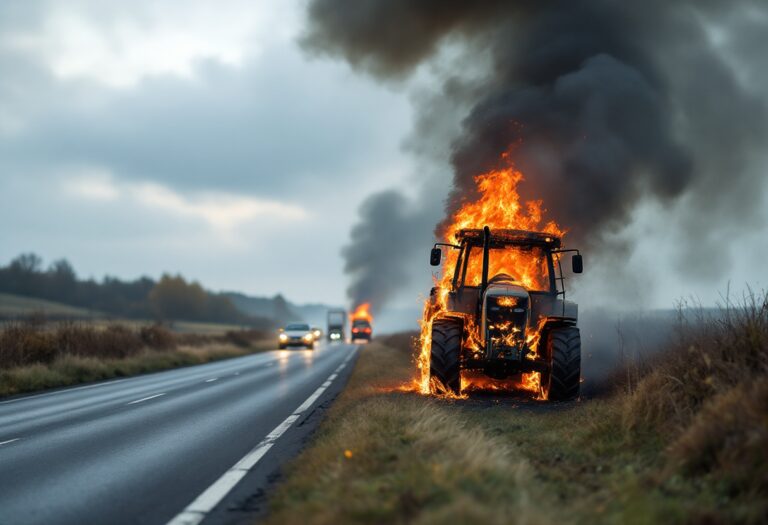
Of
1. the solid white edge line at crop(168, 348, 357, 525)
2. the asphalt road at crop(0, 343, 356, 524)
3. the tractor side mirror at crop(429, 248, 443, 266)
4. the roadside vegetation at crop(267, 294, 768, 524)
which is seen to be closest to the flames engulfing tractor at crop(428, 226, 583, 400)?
the tractor side mirror at crop(429, 248, 443, 266)

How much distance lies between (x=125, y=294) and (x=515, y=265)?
138 meters

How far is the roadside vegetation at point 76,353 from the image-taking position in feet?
66.2

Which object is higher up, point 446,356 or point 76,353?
point 446,356

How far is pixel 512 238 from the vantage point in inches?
532

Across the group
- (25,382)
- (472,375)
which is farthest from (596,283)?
(25,382)

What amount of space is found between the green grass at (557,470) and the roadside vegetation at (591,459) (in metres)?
0.01

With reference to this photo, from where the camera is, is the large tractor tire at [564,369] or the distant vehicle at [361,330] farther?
the distant vehicle at [361,330]

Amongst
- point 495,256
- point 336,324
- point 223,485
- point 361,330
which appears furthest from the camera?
point 336,324

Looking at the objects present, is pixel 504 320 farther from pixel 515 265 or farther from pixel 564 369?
pixel 515 265

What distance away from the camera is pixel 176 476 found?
23.7 ft

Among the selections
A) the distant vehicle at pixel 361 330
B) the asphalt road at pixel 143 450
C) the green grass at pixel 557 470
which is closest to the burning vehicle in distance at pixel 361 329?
the distant vehicle at pixel 361 330

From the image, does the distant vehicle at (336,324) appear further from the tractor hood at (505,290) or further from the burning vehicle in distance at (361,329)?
the tractor hood at (505,290)

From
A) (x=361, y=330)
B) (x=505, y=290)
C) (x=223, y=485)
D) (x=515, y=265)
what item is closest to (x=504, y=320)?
(x=505, y=290)

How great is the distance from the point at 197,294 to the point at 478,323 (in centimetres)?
13355
